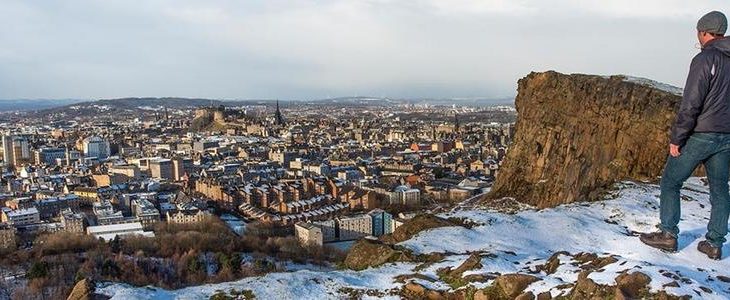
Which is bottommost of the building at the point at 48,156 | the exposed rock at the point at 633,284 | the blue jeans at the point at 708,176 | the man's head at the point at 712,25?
the building at the point at 48,156

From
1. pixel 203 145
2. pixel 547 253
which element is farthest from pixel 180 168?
pixel 547 253

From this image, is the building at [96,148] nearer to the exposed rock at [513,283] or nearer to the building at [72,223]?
the building at [72,223]

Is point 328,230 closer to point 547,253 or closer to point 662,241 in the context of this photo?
point 547,253

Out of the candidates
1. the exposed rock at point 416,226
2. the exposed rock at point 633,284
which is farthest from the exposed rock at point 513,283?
the exposed rock at point 416,226

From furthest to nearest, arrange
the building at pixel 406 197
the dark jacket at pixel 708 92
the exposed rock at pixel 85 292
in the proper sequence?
the building at pixel 406 197 → the exposed rock at pixel 85 292 → the dark jacket at pixel 708 92

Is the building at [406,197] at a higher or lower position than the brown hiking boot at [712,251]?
lower

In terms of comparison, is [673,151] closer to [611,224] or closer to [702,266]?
[702,266]
